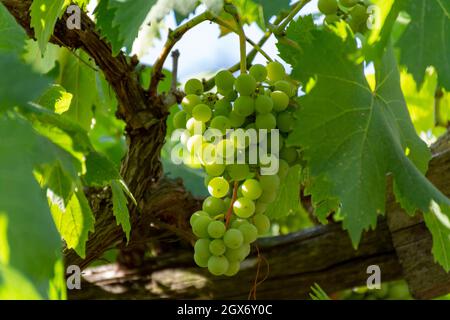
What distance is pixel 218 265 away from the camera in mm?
1114

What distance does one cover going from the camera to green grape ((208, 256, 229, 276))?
3.65 ft

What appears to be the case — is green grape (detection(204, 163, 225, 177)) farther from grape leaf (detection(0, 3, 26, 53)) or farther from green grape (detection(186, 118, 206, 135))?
grape leaf (detection(0, 3, 26, 53))

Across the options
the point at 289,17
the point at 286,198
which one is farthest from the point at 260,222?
the point at 289,17

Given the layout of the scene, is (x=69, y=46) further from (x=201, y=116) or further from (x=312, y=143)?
(x=312, y=143)

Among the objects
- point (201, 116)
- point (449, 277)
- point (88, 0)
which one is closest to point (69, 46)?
point (88, 0)

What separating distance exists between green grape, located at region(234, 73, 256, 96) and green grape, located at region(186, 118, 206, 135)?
0.07 metres

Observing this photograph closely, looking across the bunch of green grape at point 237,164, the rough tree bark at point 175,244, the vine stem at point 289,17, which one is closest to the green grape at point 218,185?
the bunch of green grape at point 237,164

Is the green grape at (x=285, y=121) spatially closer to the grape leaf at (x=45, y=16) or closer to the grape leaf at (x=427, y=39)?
the grape leaf at (x=427, y=39)

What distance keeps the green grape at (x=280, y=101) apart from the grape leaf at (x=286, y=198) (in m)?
0.17

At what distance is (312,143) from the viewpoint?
3.46 ft

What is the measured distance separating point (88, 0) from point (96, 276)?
0.66 m

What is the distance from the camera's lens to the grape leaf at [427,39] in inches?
41.8

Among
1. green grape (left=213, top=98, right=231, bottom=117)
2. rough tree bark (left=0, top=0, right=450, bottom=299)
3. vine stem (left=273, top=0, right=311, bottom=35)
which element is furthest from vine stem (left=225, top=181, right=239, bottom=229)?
rough tree bark (left=0, top=0, right=450, bottom=299)
